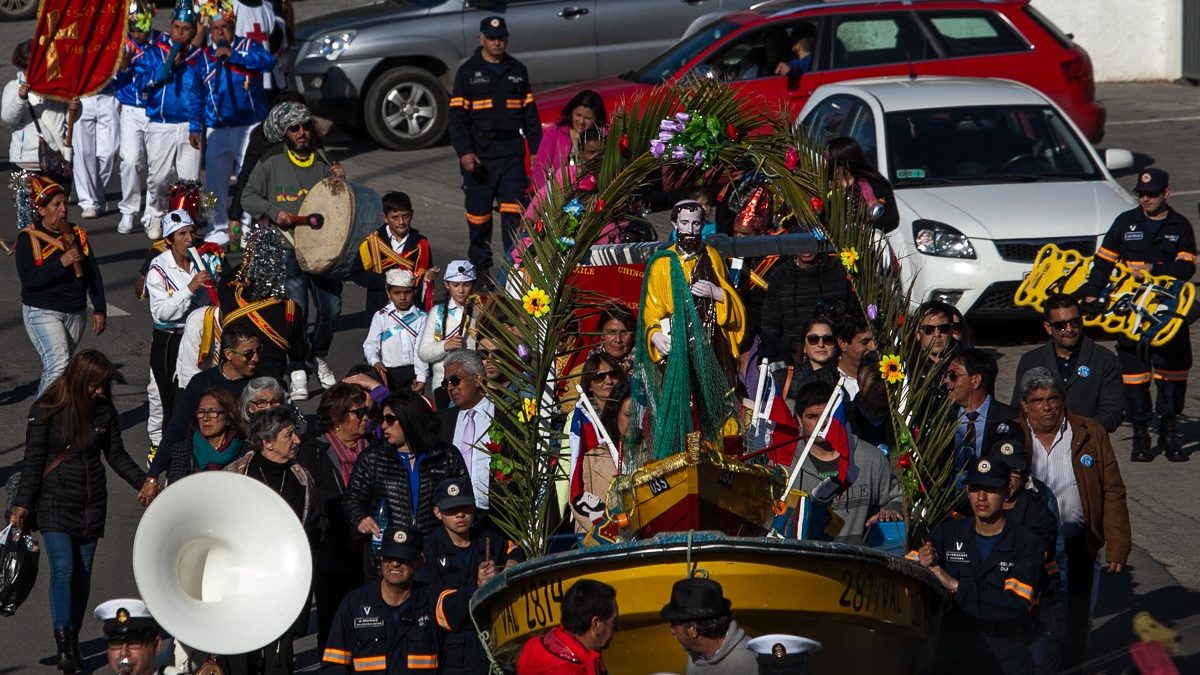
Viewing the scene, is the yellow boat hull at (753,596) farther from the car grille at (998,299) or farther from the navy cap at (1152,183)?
the car grille at (998,299)

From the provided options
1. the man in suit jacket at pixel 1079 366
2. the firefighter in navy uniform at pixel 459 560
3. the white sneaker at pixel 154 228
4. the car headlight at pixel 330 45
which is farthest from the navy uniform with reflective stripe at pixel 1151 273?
the car headlight at pixel 330 45

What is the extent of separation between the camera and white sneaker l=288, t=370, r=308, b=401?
40.1ft

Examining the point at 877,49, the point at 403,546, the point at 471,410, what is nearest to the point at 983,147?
the point at 877,49

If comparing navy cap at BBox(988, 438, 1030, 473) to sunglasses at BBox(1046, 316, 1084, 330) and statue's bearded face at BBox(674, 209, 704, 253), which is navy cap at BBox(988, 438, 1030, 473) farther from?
sunglasses at BBox(1046, 316, 1084, 330)

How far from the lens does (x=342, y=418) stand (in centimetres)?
919

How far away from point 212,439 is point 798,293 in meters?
3.89

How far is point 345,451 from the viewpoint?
9195 millimetres

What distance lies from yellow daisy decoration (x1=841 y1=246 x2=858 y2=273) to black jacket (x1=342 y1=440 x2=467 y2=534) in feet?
6.96

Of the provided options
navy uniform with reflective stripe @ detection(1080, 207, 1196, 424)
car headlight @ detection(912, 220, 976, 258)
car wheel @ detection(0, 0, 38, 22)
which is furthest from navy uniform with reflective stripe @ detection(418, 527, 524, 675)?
car wheel @ detection(0, 0, 38, 22)

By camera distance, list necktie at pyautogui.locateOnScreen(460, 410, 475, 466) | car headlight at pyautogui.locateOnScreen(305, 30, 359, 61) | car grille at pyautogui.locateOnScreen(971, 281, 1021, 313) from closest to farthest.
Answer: necktie at pyautogui.locateOnScreen(460, 410, 475, 466)
car grille at pyautogui.locateOnScreen(971, 281, 1021, 313)
car headlight at pyautogui.locateOnScreen(305, 30, 359, 61)

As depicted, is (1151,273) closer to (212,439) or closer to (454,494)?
(454,494)

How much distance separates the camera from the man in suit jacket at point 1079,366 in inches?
388

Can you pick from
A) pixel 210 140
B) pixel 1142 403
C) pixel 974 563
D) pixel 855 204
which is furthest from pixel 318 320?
pixel 974 563

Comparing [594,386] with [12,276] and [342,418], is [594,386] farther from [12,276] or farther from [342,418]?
[12,276]
